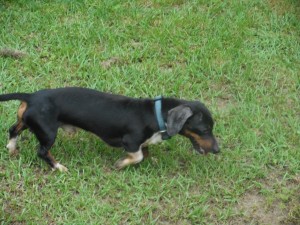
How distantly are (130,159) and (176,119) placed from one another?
0.67 m

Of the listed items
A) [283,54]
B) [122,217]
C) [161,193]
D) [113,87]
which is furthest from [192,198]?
[283,54]

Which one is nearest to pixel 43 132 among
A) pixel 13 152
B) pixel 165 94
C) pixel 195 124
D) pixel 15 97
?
pixel 15 97

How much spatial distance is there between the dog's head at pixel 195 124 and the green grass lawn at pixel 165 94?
352 millimetres

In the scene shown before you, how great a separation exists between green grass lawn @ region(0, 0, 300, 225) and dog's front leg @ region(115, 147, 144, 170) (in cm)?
10

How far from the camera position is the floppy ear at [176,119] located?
506 cm

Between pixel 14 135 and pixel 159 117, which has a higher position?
pixel 159 117

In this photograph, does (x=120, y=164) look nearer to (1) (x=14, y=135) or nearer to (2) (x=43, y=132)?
(2) (x=43, y=132)

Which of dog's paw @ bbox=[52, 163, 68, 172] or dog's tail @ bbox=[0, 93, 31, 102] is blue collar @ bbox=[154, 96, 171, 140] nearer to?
dog's paw @ bbox=[52, 163, 68, 172]

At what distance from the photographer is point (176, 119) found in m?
5.06

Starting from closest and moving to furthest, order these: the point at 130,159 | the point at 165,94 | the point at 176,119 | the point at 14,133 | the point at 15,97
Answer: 1. the point at 176,119
2. the point at 15,97
3. the point at 130,159
4. the point at 14,133
5. the point at 165,94

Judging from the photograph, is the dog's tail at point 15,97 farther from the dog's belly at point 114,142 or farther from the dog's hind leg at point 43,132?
the dog's belly at point 114,142

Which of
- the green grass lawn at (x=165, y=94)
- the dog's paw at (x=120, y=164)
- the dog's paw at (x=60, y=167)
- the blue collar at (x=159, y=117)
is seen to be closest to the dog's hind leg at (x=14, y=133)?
the green grass lawn at (x=165, y=94)

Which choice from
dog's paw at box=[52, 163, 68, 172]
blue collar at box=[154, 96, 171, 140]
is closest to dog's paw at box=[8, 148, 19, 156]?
dog's paw at box=[52, 163, 68, 172]

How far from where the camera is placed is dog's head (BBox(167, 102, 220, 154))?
5066mm
